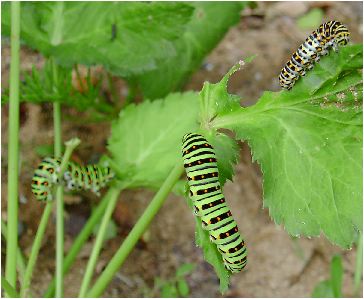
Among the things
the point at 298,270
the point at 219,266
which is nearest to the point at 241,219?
the point at 298,270

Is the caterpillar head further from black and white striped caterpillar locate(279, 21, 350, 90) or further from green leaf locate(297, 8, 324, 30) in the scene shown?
green leaf locate(297, 8, 324, 30)

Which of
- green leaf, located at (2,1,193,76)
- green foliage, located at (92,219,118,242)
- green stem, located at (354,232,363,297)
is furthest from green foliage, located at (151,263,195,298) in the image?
green leaf, located at (2,1,193,76)

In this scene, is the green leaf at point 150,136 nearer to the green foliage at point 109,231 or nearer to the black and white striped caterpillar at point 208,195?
the green foliage at point 109,231

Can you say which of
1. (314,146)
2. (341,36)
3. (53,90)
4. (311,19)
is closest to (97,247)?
(53,90)

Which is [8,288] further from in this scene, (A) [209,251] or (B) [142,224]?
(A) [209,251]

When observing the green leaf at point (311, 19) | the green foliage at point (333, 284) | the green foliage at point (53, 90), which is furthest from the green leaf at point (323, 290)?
the green leaf at point (311, 19)

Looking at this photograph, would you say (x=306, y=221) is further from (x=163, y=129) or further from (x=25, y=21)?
(x=25, y=21)
